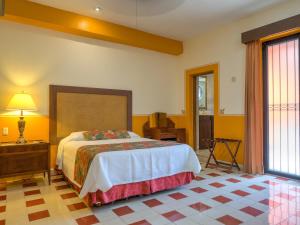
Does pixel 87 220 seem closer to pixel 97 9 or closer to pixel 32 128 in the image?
pixel 32 128

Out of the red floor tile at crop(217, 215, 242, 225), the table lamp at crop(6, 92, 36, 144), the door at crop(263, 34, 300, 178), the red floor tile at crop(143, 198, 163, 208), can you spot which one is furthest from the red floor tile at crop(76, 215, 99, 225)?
the door at crop(263, 34, 300, 178)

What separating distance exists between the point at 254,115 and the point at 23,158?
3.89m

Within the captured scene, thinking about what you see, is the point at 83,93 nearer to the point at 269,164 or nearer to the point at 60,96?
the point at 60,96

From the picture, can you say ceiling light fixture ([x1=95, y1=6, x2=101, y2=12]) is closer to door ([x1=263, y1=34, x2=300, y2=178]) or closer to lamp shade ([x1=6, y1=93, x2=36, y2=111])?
lamp shade ([x1=6, y1=93, x2=36, y2=111])

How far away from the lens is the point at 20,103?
3.39 metres

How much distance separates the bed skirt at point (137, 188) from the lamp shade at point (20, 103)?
5.06ft

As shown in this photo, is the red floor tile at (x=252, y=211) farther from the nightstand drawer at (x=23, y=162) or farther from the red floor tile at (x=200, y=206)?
the nightstand drawer at (x=23, y=162)

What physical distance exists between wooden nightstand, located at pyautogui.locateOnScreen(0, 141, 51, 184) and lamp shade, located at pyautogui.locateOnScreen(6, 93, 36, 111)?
0.57 m

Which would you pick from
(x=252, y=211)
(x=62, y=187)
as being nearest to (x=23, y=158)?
(x=62, y=187)

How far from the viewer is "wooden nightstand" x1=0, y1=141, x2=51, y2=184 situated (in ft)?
10.2

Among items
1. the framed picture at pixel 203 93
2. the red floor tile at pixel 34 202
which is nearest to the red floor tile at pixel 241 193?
the red floor tile at pixel 34 202

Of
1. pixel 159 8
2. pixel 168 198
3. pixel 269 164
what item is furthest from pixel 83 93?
pixel 269 164

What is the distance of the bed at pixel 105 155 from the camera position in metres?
2.54

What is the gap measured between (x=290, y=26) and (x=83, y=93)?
3772 mm
